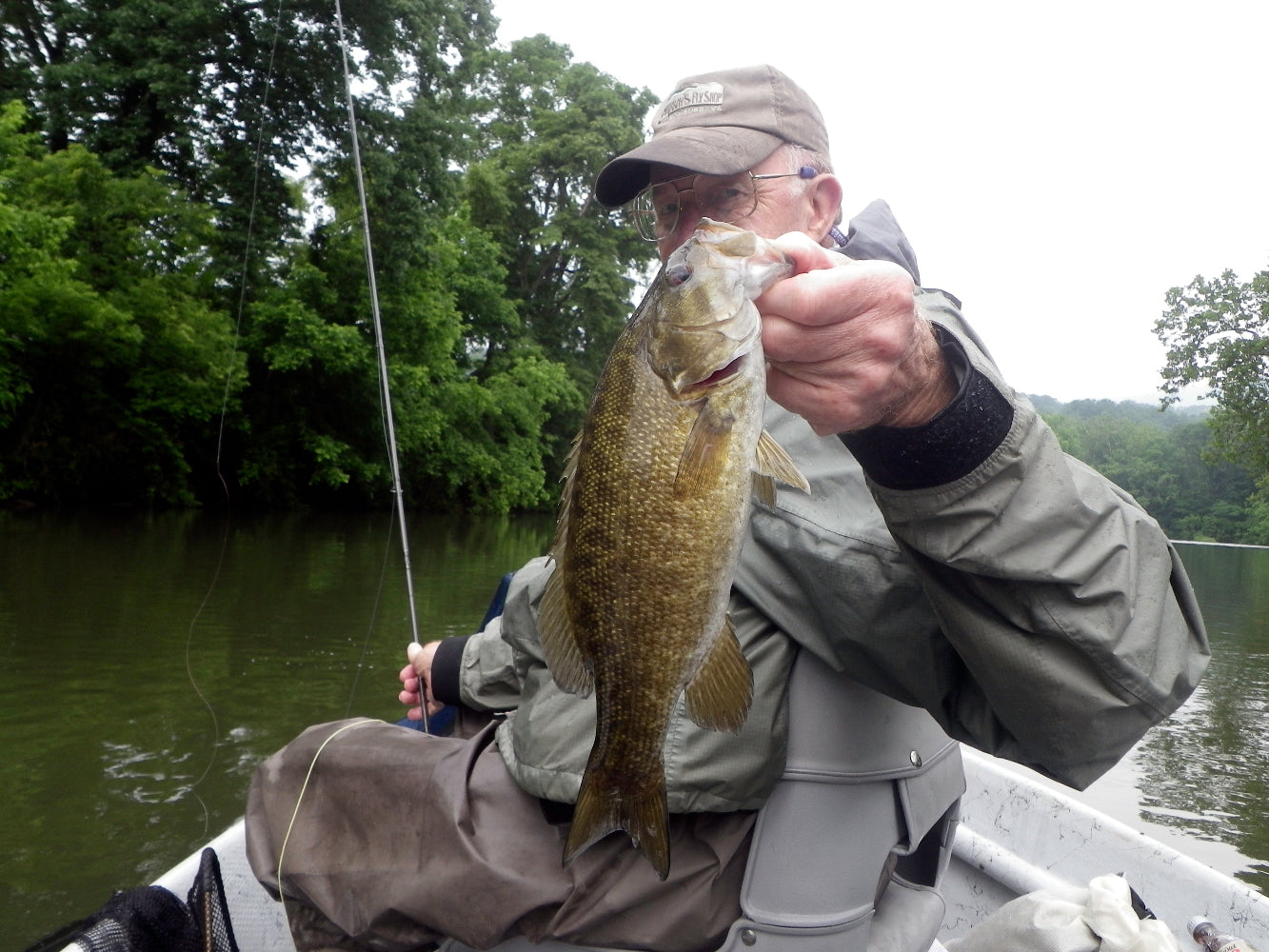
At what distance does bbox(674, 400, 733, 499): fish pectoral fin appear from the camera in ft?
4.91

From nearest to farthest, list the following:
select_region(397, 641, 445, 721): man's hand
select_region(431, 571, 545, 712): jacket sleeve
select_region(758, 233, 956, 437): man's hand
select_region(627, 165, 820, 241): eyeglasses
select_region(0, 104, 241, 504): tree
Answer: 1. select_region(758, 233, 956, 437): man's hand
2. select_region(627, 165, 820, 241): eyeglasses
3. select_region(431, 571, 545, 712): jacket sleeve
4. select_region(397, 641, 445, 721): man's hand
5. select_region(0, 104, 241, 504): tree

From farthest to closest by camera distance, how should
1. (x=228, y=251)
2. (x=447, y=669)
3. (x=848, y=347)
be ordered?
(x=228, y=251) → (x=447, y=669) → (x=848, y=347)

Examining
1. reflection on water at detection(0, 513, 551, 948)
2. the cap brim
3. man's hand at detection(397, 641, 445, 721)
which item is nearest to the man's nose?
the cap brim

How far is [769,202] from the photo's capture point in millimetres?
2555

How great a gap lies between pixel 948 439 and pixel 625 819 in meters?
0.83

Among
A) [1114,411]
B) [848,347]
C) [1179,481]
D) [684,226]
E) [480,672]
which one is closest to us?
[848,347]

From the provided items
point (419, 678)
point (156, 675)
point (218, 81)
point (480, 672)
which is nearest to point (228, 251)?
point (218, 81)

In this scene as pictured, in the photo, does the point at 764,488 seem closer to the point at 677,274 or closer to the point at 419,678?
the point at 677,274

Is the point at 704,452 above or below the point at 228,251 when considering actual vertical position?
below

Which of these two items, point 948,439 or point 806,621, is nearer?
point 948,439

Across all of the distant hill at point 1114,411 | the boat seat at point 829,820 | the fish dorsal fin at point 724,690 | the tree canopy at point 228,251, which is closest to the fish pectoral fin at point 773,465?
the fish dorsal fin at point 724,690

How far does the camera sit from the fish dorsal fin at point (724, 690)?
1.64 m

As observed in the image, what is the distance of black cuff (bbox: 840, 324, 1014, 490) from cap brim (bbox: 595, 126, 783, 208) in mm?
1074

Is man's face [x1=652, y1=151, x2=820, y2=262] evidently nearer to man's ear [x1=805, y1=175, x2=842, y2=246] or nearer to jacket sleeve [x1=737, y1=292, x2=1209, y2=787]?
man's ear [x1=805, y1=175, x2=842, y2=246]
